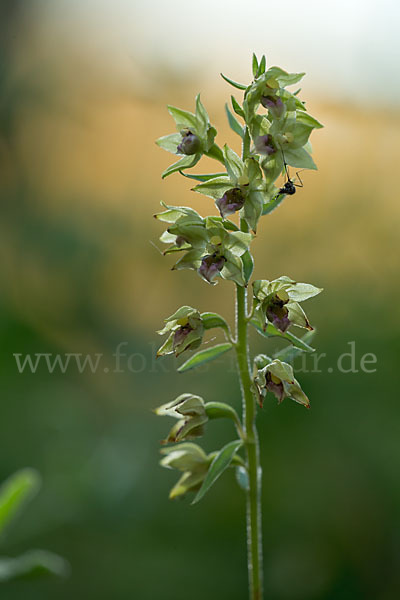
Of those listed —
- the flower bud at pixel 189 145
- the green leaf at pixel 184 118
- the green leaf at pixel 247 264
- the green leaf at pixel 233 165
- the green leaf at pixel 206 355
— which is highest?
the green leaf at pixel 184 118

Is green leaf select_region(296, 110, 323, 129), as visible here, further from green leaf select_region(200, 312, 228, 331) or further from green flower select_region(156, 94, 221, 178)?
green leaf select_region(200, 312, 228, 331)

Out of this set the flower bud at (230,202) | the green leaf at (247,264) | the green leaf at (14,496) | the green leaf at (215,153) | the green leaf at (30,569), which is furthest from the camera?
the green leaf at (14,496)

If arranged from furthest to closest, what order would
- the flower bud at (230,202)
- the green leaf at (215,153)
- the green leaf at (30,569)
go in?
the green leaf at (30,569)
the green leaf at (215,153)
the flower bud at (230,202)

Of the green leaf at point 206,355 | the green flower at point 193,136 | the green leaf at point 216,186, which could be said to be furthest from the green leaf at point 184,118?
the green leaf at point 206,355

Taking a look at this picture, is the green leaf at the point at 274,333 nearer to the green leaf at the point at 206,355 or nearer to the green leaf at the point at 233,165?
the green leaf at the point at 206,355

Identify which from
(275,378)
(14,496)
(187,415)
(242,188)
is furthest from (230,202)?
(14,496)

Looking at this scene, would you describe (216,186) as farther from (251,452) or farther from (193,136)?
(251,452)

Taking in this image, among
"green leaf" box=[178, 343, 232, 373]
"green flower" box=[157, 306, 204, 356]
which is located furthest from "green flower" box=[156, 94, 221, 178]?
"green leaf" box=[178, 343, 232, 373]
